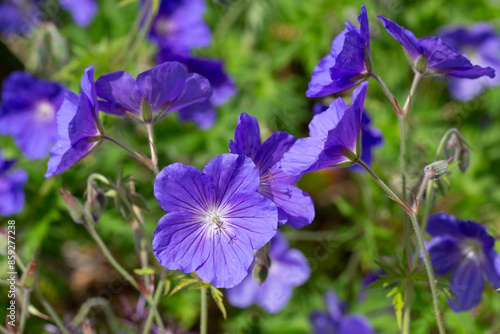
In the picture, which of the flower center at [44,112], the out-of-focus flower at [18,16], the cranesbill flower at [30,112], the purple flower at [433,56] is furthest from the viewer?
the out-of-focus flower at [18,16]

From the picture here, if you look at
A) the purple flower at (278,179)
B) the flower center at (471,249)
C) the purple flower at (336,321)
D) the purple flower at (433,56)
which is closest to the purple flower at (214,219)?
the purple flower at (278,179)

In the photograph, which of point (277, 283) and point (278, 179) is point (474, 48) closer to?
point (277, 283)

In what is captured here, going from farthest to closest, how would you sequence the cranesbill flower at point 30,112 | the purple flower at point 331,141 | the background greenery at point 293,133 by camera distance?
the cranesbill flower at point 30,112 → the background greenery at point 293,133 → the purple flower at point 331,141

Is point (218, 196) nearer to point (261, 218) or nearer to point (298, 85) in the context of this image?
point (261, 218)

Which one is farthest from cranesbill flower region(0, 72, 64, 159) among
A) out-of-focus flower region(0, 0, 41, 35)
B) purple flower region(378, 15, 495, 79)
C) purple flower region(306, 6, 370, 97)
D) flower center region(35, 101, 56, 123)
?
purple flower region(378, 15, 495, 79)

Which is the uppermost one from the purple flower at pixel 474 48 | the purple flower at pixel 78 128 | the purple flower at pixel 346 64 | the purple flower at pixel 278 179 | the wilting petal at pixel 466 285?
the purple flower at pixel 78 128

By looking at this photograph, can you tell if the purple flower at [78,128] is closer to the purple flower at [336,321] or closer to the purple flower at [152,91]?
the purple flower at [152,91]

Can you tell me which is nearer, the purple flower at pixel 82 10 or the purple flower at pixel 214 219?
the purple flower at pixel 214 219

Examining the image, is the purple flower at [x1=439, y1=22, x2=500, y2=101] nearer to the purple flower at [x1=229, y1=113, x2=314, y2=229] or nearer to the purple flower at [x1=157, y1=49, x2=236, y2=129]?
the purple flower at [x1=157, y1=49, x2=236, y2=129]
